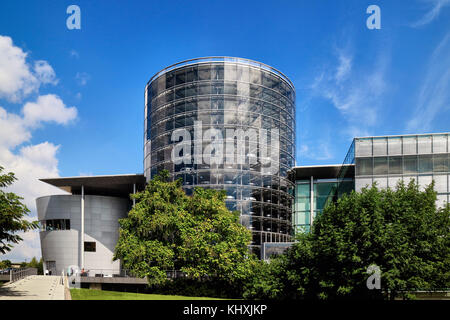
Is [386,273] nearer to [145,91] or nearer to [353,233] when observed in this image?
[353,233]

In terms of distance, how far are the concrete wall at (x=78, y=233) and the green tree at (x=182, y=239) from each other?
2975cm

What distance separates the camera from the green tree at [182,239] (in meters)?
34.5

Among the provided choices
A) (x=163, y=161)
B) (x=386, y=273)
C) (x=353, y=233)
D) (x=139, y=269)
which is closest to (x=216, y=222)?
(x=139, y=269)

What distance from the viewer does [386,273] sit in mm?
22172

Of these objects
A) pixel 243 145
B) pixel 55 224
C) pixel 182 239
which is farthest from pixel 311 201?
pixel 55 224

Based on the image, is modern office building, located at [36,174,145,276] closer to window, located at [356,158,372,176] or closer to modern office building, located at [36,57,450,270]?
modern office building, located at [36,57,450,270]

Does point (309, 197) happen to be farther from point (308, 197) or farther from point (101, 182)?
point (101, 182)

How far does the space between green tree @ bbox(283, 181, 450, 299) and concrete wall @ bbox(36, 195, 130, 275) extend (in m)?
42.6

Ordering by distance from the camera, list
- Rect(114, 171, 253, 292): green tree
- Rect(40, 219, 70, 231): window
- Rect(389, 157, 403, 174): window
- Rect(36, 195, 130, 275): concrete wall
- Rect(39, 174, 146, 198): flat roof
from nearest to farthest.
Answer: Rect(114, 171, 253, 292): green tree, Rect(389, 157, 403, 174): window, Rect(39, 174, 146, 198): flat roof, Rect(36, 195, 130, 275): concrete wall, Rect(40, 219, 70, 231): window

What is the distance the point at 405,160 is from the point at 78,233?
148 ft

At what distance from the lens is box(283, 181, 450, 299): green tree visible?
2317 cm

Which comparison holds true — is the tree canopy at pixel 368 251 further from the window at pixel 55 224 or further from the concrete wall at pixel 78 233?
the window at pixel 55 224

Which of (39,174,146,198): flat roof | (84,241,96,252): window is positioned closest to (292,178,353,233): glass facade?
(39,174,146,198): flat roof

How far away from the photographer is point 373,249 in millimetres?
23438
